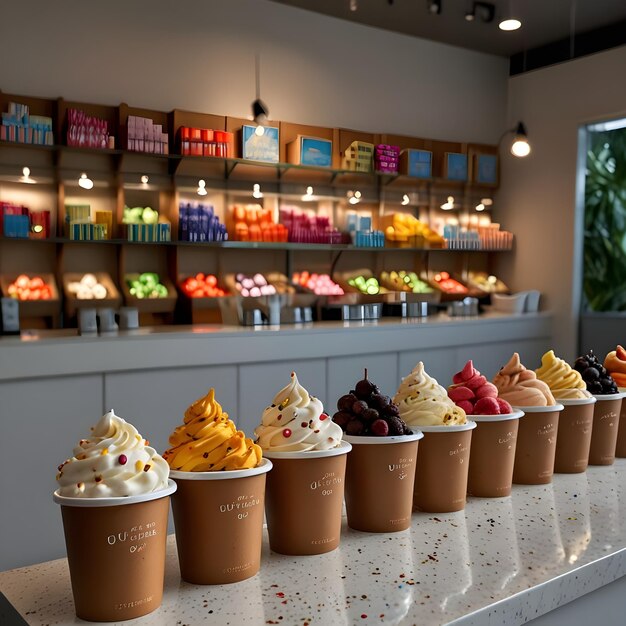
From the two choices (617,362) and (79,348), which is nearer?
(617,362)

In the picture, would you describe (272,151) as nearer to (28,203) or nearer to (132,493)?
(28,203)

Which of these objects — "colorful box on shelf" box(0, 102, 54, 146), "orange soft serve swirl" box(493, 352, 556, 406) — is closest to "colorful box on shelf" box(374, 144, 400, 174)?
"colorful box on shelf" box(0, 102, 54, 146)

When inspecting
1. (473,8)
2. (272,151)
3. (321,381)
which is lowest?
(321,381)

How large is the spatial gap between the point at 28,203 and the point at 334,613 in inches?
175

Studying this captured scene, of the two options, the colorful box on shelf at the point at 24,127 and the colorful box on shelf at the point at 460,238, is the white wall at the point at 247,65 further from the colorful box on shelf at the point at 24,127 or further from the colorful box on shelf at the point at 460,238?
the colorful box on shelf at the point at 460,238

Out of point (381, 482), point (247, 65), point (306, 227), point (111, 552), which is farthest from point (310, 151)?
point (111, 552)

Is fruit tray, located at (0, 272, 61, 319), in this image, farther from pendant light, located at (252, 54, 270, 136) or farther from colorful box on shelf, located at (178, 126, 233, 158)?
pendant light, located at (252, 54, 270, 136)

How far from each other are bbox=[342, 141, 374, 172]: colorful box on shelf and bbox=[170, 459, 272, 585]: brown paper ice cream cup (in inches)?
198

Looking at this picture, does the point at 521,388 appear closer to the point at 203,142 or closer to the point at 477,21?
the point at 203,142

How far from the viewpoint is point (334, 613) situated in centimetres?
101

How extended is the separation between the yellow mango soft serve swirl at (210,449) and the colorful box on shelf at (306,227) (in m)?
4.67

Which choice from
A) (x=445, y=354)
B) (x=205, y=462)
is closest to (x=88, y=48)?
(x=445, y=354)

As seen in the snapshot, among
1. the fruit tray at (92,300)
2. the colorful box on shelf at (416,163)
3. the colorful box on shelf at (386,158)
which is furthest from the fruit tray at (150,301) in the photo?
the colorful box on shelf at (416,163)

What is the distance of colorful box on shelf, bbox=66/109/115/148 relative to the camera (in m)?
4.72
